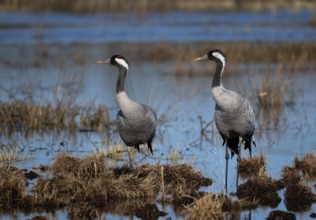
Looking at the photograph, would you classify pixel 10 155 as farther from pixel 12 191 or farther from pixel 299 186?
pixel 299 186

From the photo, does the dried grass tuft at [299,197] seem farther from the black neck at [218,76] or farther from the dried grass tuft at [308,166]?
the black neck at [218,76]

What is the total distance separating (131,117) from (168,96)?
6.49 metres

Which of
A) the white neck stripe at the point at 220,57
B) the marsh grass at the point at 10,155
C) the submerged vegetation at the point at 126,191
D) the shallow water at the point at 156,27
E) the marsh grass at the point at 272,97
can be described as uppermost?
the shallow water at the point at 156,27

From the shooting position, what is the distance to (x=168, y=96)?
1456 centimetres

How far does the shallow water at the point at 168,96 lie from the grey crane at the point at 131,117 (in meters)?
0.72

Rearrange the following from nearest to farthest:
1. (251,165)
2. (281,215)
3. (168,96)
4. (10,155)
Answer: (281,215)
(251,165)
(10,155)
(168,96)

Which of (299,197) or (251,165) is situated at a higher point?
(251,165)

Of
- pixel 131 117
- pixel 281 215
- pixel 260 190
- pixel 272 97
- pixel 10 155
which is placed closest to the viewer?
pixel 281 215

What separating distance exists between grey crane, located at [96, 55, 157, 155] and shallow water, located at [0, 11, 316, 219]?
723mm


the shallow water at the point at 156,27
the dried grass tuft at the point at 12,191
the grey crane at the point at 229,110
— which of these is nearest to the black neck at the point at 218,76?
the grey crane at the point at 229,110

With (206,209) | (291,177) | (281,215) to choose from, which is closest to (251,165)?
(291,177)

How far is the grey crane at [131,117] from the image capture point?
8076 mm

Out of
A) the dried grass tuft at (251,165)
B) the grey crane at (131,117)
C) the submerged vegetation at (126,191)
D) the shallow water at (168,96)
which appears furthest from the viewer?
the shallow water at (168,96)

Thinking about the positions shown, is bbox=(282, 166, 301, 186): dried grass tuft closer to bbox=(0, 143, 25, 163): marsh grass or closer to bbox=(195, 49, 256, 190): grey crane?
bbox=(195, 49, 256, 190): grey crane
